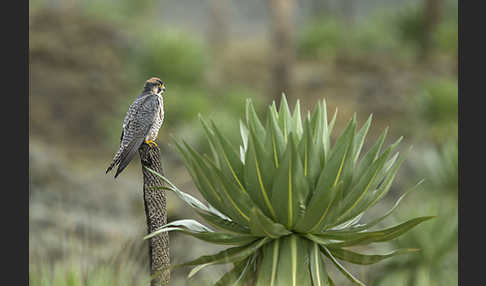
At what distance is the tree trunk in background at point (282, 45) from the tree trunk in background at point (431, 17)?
6.51m

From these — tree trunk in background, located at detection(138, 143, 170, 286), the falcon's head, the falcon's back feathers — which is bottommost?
tree trunk in background, located at detection(138, 143, 170, 286)

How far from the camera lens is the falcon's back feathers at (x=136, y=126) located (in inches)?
66.9

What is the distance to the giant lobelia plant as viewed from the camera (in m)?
1.68

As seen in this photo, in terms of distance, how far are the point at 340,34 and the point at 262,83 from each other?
337 cm

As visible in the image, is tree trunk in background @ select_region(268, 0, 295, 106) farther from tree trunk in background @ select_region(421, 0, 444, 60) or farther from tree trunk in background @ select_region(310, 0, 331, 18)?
tree trunk in background @ select_region(310, 0, 331, 18)

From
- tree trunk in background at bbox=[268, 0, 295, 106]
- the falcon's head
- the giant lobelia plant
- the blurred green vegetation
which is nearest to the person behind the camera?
the giant lobelia plant

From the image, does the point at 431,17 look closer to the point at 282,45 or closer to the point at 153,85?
the point at 282,45

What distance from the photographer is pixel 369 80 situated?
1523 centimetres

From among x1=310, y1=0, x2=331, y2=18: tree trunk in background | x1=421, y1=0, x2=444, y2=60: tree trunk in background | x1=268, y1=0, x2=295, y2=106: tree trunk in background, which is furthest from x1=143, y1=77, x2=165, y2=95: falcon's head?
x1=310, y1=0, x2=331, y2=18: tree trunk in background

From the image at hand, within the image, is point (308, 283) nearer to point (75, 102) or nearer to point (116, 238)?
point (116, 238)

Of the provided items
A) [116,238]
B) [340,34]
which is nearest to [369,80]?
[340,34]

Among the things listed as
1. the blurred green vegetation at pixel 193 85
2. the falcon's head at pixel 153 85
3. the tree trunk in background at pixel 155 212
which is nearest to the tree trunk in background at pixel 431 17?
the blurred green vegetation at pixel 193 85

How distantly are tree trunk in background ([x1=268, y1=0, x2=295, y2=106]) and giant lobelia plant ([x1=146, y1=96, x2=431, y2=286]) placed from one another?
9.33m

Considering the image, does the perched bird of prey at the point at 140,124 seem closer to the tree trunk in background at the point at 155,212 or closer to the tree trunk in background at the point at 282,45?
the tree trunk in background at the point at 155,212
